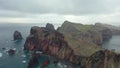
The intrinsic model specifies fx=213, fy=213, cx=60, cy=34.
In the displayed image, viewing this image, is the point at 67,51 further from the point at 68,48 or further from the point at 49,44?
the point at 49,44

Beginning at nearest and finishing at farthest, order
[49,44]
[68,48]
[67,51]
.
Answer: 1. [67,51]
2. [68,48]
3. [49,44]

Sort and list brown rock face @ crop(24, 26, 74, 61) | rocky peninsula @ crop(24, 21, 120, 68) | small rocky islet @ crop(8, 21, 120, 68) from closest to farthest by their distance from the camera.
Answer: small rocky islet @ crop(8, 21, 120, 68), rocky peninsula @ crop(24, 21, 120, 68), brown rock face @ crop(24, 26, 74, 61)

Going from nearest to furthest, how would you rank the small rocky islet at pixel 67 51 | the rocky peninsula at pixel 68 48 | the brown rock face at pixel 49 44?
the small rocky islet at pixel 67 51 < the rocky peninsula at pixel 68 48 < the brown rock face at pixel 49 44

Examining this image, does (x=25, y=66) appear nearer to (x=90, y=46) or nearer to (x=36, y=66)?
(x=36, y=66)

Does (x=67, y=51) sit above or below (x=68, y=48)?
below

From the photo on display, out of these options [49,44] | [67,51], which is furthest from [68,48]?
[49,44]

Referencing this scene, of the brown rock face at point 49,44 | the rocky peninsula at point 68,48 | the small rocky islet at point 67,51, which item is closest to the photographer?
the small rocky islet at point 67,51

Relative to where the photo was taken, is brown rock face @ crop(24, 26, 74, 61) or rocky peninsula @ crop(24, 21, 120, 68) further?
brown rock face @ crop(24, 26, 74, 61)

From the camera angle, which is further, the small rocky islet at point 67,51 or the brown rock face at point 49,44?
the brown rock face at point 49,44

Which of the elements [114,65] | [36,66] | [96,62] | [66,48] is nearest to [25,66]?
[36,66]

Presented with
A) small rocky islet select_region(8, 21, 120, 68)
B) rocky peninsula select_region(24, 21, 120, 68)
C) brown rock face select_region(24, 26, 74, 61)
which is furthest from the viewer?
brown rock face select_region(24, 26, 74, 61)

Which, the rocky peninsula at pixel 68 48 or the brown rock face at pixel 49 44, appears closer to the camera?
the rocky peninsula at pixel 68 48
